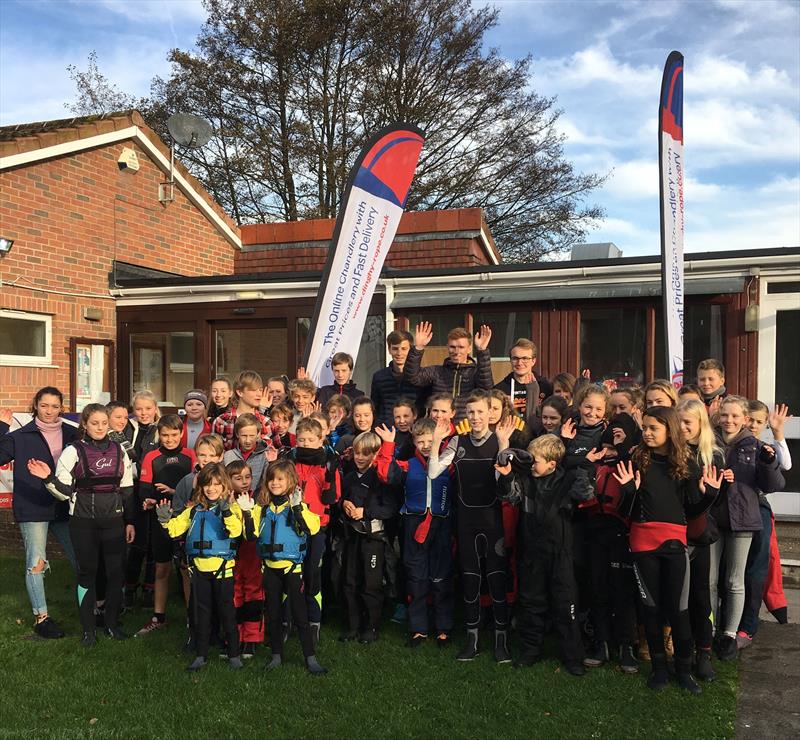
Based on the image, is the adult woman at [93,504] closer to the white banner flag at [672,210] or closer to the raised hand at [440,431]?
the raised hand at [440,431]

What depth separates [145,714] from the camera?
396cm

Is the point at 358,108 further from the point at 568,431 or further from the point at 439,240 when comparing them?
the point at 568,431

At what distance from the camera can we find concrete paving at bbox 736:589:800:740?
3785 mm

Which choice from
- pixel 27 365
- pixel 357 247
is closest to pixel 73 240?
pixel 27 365

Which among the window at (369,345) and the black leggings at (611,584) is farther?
the window at (369,345)

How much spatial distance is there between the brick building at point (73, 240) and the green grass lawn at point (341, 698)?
5349 millimetres

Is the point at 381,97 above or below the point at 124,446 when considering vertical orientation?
above

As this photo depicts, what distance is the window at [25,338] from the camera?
905cm

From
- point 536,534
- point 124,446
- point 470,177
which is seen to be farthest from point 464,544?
point 470,177

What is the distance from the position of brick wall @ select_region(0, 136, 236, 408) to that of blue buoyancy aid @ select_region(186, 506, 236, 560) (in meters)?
5.57

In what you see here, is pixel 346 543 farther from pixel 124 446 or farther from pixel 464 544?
pixel 124 446

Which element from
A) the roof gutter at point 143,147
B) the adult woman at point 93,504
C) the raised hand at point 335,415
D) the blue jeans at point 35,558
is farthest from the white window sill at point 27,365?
the raised hand at point 335,415

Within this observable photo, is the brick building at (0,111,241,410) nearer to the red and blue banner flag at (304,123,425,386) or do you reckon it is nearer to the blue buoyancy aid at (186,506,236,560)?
the red and blue banner flag at (304,123,425,386)

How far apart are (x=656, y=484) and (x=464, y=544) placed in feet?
4.17
